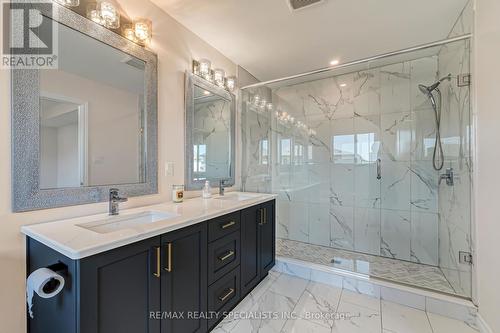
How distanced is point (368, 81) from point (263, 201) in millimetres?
2064

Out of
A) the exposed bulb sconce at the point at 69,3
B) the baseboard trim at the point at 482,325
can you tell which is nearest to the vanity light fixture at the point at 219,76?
the exposed bulb sconce at the point at 69,3

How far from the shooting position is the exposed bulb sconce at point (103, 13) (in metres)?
1.33

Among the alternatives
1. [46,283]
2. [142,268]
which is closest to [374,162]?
[142,268]

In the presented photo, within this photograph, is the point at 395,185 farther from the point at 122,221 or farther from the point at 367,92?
the point at 122,221

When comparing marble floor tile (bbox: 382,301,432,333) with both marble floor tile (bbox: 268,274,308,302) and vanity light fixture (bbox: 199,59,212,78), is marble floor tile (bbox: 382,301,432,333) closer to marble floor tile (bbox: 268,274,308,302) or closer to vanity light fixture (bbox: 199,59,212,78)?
marble floor tile (bbox: 268,274,308,302)

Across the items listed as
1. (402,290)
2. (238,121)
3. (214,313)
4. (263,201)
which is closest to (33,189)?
(214,313)

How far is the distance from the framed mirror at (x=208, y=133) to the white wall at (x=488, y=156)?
2.12 m

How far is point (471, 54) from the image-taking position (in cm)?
165

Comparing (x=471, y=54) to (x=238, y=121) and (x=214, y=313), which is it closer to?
(x=238, y=121)

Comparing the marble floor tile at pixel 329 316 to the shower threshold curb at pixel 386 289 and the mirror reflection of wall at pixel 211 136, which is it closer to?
the shower threshold curb at pixel 386 289

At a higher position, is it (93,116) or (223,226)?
(93,116)

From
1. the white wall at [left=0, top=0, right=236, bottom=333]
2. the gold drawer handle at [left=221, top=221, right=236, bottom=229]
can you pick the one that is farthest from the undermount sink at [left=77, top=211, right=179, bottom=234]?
the gold drawer handle at [left=221, top=221, right=236, bottom=229]

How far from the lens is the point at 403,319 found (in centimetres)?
163

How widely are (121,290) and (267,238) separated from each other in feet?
4.73
